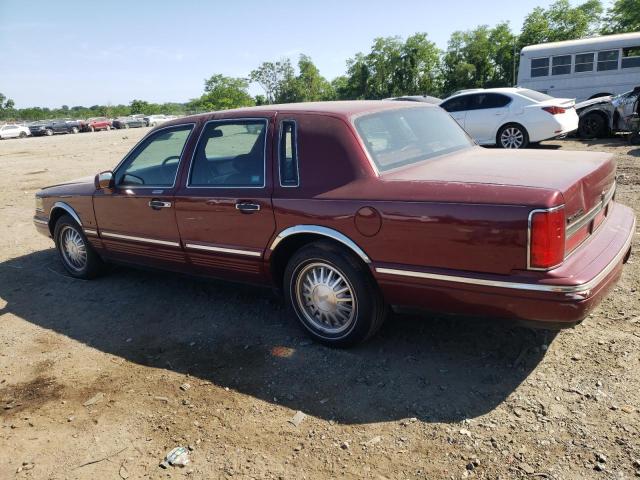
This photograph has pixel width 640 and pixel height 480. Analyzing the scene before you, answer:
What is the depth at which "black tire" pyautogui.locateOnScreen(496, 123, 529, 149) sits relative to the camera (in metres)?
11.4

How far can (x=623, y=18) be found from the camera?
4834 cm

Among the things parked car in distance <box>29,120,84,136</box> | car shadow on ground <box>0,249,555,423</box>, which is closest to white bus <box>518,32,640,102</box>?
car shadow on ground <box>0,249,555,423</box>

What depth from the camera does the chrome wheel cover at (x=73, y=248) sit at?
17.9 ft

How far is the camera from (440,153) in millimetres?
3764

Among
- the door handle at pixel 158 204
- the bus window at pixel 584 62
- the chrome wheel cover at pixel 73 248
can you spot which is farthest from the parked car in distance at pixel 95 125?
the door handle at pixel 158 204

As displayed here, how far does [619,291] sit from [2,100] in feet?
372

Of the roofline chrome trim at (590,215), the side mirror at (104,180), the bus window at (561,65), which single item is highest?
the bus window at (561,65)

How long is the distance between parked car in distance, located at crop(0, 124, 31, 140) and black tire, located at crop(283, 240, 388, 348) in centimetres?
5034

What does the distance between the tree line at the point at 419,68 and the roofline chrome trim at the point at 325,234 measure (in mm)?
52794

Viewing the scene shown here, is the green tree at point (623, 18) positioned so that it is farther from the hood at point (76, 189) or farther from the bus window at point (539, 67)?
the hood at point (76, 189)

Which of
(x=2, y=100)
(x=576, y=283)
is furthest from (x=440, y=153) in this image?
(x=2, y=100)

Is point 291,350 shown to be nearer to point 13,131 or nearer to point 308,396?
point 308,396

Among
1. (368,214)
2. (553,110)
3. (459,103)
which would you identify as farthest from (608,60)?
(368,214)

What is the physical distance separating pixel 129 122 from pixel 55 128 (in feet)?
28.9
